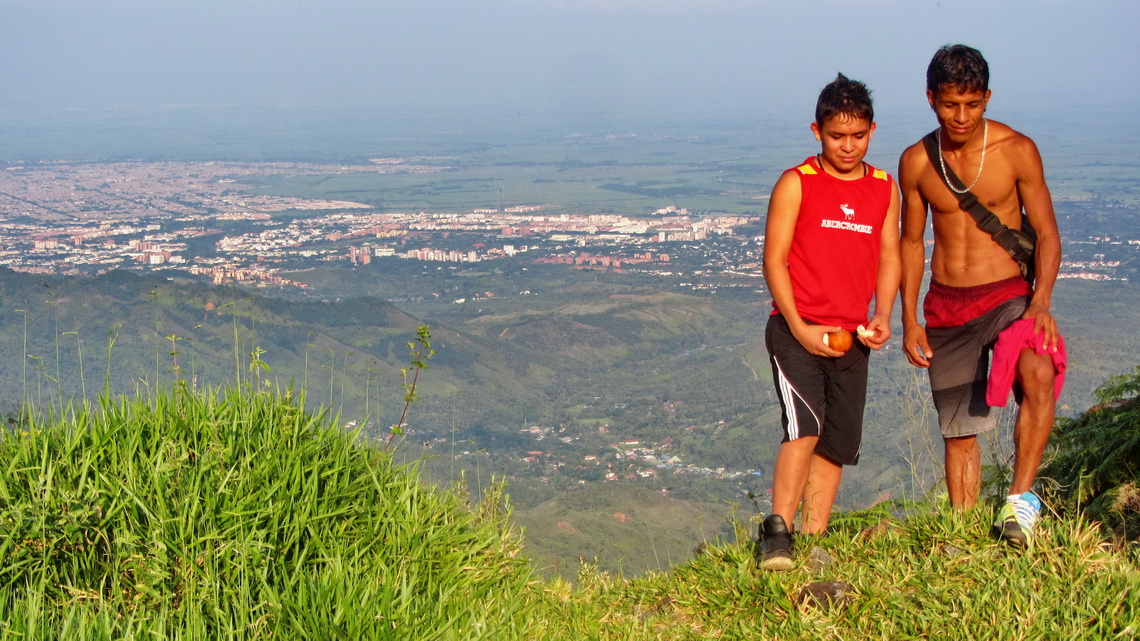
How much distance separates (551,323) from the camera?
37031 millimetres

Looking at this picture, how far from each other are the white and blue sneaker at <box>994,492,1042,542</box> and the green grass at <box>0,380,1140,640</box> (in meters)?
0.06

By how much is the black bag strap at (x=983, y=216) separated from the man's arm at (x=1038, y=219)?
80 mm

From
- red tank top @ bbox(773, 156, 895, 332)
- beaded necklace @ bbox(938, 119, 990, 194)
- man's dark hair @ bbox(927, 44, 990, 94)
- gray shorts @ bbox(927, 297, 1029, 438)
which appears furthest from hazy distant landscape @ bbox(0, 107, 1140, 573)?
man's dark hair @ bbox(927, 44, 990, 94)

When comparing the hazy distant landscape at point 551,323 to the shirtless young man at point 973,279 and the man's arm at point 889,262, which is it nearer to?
the shirtless young man at point 973,279

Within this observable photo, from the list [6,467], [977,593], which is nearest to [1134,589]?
[977,593]

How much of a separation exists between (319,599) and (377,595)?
5.7 inches

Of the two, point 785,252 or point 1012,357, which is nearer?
point 1012,357

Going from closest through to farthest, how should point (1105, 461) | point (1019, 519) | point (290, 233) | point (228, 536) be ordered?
1. point (228, 536)
2. point (1019, 519)
3. point (1105, 461)
4. point (290, 233)

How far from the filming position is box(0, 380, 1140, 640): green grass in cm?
244

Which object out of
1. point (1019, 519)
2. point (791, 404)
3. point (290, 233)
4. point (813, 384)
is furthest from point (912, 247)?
point (290, 233)

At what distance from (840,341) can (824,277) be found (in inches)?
9.7

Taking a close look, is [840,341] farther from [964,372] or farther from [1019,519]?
[1019,519]

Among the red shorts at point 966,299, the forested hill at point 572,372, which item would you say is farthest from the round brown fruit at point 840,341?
the forested hill at point 572,372

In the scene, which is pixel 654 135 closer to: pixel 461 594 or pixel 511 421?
pixel 511 421
